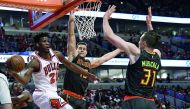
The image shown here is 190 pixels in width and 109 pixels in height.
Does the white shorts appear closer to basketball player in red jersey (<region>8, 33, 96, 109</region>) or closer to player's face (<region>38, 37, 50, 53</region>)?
basketball player in red jersey (<region>8, 33, 96, 109</region>)

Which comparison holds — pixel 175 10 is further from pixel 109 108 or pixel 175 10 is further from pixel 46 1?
pixel 46 1

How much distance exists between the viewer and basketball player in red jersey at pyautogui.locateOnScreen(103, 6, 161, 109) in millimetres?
5613

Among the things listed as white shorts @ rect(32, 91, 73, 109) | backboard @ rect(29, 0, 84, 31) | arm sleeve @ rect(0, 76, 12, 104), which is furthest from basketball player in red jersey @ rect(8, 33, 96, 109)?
backboard @ rect(29, 0, 84, 31)

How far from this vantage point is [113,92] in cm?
2502

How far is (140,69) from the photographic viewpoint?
18.5 feet

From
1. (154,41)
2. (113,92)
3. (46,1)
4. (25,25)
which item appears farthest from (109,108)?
(154,41)

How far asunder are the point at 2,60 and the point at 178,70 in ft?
56.3

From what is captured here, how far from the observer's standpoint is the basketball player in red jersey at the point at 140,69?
5.61 m

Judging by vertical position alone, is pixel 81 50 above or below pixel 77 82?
above

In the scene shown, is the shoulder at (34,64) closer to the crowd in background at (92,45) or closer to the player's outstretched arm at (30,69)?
the player's outstretched arm at (30,69)

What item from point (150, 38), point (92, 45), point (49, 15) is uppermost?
point (49, 15)

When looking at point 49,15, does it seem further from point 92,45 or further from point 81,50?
point 92,45

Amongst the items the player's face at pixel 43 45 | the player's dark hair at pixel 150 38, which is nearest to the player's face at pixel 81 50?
the player's face at pixel 43 45

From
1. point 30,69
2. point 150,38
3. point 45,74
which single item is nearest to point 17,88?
point 30,69
